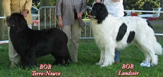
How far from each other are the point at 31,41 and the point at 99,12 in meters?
1.60

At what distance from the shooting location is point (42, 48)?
548cm

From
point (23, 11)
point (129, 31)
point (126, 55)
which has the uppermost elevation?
point (23, 11)

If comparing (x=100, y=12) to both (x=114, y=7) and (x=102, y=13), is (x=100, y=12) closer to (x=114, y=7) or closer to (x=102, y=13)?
(x=102, y=13)

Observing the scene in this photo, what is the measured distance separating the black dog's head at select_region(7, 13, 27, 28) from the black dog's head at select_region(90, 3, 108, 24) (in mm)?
1494

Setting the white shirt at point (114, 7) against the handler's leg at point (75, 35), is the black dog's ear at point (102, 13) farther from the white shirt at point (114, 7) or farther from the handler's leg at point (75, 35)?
the handler's leg at point (75, 35)

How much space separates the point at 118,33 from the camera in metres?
5.73

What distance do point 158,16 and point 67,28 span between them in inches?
544

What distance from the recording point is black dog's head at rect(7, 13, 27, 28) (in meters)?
5.16

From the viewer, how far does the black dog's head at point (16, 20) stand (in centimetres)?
516

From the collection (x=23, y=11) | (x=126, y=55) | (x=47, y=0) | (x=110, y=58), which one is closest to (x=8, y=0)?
(x=23, y=11)

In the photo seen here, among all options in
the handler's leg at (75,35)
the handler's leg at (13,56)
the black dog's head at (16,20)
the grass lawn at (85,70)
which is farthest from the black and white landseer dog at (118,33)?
the handler's leg at (13,56)

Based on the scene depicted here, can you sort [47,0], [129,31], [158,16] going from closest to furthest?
[129,31], [47,0], [158,16]

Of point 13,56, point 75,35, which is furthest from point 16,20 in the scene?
point 75,35

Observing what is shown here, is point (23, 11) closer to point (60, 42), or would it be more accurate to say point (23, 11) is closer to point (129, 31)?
point (60, 42)
